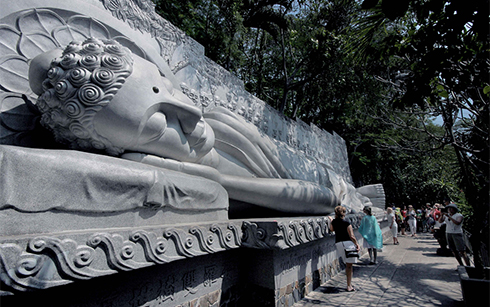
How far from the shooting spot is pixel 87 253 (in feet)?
4.37

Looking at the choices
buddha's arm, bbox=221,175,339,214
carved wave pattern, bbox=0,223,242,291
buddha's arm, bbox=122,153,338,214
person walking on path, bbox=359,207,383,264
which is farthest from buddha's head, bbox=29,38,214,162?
person walking on path, bbox=359,207,383,264

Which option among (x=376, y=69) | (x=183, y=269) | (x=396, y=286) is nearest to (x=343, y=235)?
(x=396, y=286)

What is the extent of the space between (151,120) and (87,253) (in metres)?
1.00

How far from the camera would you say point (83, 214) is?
156 cm

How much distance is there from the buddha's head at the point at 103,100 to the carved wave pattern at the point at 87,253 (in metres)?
0.71

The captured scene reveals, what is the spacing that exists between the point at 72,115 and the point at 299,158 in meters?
3.18

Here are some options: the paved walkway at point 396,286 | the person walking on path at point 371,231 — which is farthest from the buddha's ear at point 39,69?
the person walking on path at point 371,231

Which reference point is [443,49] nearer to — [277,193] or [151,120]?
[277,193]

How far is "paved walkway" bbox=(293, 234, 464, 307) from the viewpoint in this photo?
2969 mm

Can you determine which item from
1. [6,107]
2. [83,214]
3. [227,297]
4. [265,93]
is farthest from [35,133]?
[265,93]

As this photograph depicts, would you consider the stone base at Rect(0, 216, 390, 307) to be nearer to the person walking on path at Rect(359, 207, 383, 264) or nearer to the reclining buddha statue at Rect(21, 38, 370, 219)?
the reclining buddha statue at Rect(21, 38, 370, 219)

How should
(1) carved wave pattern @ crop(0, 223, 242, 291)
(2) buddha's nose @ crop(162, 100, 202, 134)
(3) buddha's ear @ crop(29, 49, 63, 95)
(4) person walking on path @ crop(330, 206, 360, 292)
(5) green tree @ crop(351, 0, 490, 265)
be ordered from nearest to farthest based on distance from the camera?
(1) carved wave pattern @ crop(0, 223, 242, 291)
(5) green tree @ crop(351, 0, 490, 265)
(3) buddha's ear @ crop(29, 49, 63, 95)
(2) buddha's nose @ crop(162, 100, 202, 134)
(4) person walking on path @ crop(330, 206, 360, 292)

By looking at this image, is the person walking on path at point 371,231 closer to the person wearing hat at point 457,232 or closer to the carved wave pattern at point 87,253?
the person wearing hat at point 457,232

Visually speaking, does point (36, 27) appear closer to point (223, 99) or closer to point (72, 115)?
point (72, 115)
